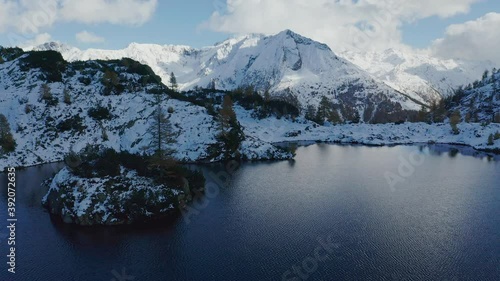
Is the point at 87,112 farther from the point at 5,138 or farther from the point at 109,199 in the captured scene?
the point at 109,199

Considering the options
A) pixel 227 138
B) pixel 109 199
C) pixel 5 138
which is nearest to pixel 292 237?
pixel 109 199

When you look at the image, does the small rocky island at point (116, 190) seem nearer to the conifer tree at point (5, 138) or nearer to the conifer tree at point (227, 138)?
the conifer tree at point (227, 138)

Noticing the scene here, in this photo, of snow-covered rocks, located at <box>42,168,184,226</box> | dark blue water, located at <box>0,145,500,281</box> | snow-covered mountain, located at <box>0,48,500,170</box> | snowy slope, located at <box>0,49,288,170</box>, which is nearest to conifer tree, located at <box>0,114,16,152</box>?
snow-covered mountain, located at <box>0,48,500,170</box>

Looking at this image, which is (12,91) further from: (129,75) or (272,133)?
(272,133)

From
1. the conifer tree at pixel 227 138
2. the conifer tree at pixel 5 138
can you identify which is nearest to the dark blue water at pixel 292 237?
the conifer tree at pixel 5 138

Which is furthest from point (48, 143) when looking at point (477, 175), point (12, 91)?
point (477, 175)
